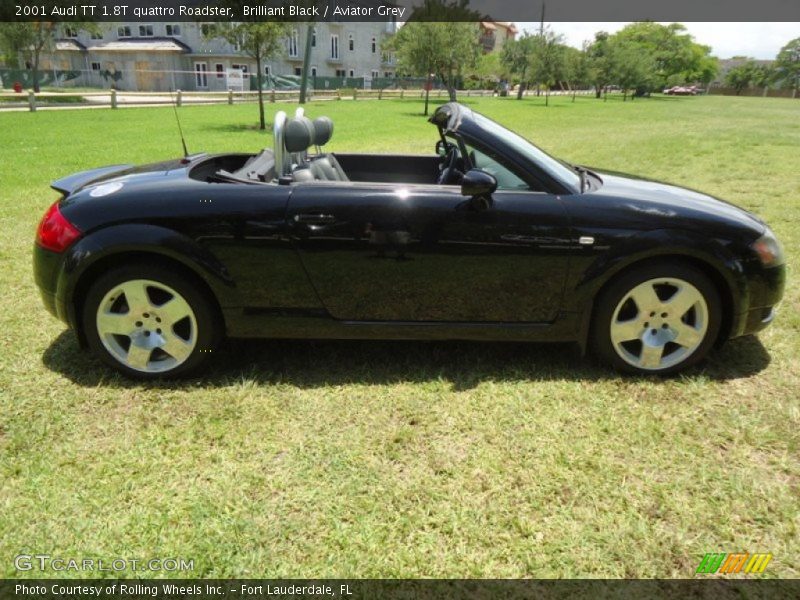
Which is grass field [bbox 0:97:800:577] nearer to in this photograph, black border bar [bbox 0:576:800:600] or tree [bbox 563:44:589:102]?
black border bar [bbox 0:576:800:600]

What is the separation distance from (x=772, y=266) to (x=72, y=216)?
3.75m

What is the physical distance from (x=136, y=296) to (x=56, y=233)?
55 centimetres

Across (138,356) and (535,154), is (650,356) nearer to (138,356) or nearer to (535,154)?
(535,154)

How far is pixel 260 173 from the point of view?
10.6ft

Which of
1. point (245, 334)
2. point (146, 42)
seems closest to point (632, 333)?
point (245, 334)

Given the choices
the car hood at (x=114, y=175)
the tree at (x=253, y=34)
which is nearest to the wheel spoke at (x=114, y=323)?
the car hood at (x=114, y=175)

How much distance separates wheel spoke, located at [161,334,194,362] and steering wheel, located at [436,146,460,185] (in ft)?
5.91

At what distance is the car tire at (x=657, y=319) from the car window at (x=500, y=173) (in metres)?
0.73

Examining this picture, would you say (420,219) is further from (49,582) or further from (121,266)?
(49,582)

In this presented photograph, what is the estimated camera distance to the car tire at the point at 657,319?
2963mm

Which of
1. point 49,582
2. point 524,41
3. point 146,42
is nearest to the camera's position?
point 49,582

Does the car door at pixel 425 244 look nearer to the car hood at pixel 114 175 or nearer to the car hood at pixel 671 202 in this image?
the car hood at pixel 671 202

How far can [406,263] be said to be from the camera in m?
2.92

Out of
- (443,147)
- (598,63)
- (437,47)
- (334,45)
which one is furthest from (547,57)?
(443,147)
